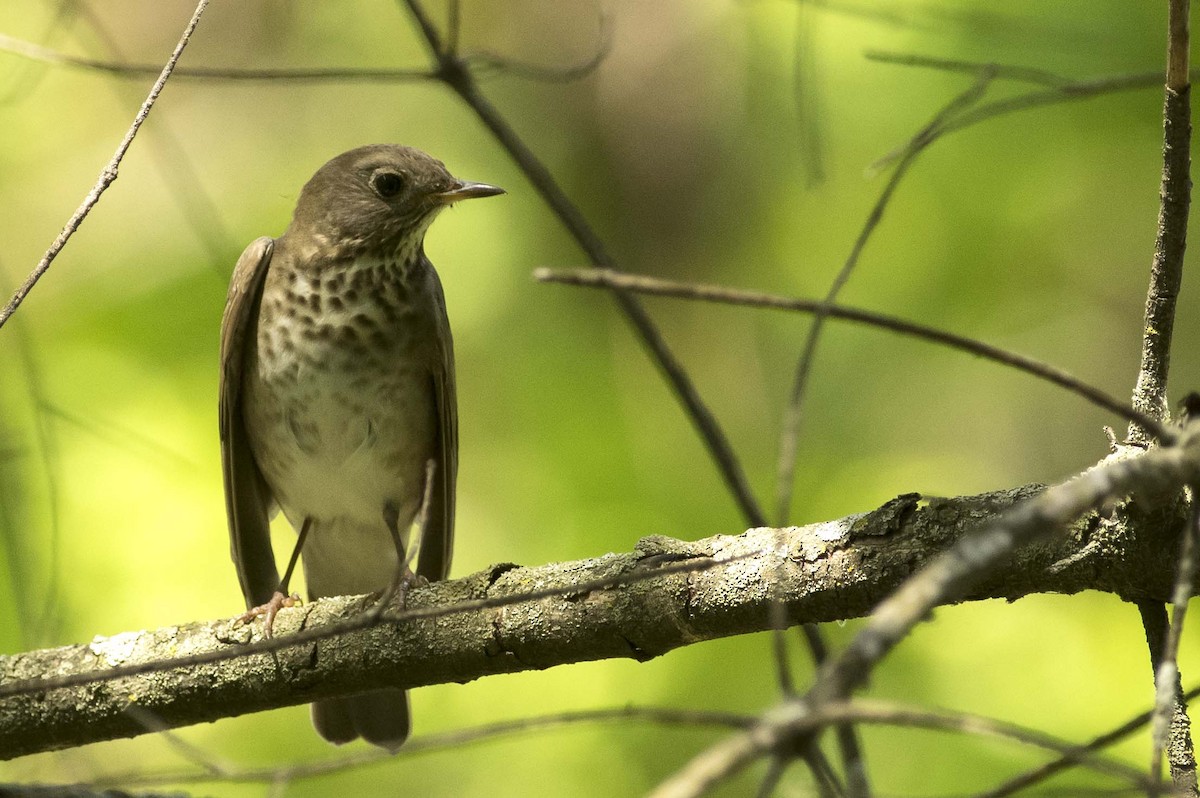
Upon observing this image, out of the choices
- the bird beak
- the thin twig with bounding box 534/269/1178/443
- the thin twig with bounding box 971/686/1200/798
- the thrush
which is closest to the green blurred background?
the thrush

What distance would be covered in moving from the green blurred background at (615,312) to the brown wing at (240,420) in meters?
0.20

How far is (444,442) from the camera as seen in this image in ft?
14.2

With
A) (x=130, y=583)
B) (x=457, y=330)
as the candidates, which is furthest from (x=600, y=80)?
(x=130, y=583)

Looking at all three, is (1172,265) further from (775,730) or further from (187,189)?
(187,189)

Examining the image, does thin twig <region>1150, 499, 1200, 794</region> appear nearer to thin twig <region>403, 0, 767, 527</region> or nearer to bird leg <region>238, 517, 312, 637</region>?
thin twig <region>403, 0, 767, 527</region>

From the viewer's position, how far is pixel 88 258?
523 centimetres

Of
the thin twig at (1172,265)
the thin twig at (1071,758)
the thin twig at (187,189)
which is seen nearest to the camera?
the thin twig at (1071,758)

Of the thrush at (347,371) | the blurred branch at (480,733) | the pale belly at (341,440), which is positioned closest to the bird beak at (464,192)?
the thrush at (347,371)

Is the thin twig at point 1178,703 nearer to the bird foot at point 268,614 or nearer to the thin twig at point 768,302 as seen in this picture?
the thin twig at point 768,302

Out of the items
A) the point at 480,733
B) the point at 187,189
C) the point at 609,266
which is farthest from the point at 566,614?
the point at 187,189

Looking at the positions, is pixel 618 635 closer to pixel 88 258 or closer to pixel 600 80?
pixel 88 258

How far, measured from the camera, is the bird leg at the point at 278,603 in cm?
325

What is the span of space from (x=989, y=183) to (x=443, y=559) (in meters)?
2.66

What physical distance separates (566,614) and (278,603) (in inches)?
47.4
